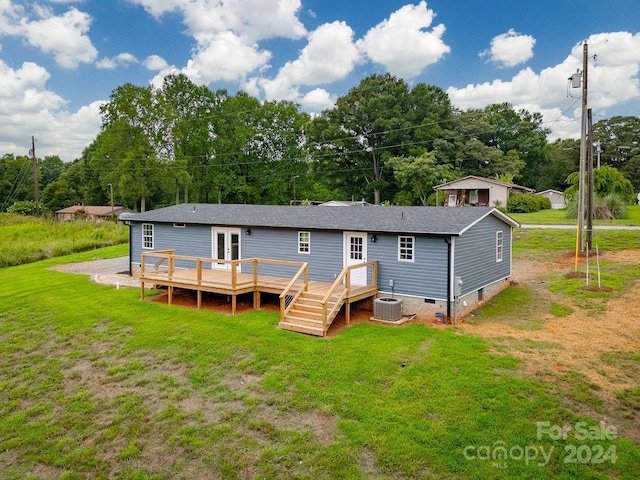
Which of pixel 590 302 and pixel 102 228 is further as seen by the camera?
pixel 102 228

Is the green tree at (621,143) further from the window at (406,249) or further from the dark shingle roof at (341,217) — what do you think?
the window at (406,249)

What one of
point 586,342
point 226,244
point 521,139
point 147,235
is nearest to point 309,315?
point 226,244

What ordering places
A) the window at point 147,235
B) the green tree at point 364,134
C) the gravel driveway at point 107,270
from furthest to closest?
the green tree at point 364,134
the window at point 147,235
the gravel driveway at point 107,270

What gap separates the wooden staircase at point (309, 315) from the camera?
11387 mm

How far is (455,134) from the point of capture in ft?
157

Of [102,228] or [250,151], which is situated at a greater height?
[250,151]

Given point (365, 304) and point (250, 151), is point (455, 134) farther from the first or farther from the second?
point (365, 304)

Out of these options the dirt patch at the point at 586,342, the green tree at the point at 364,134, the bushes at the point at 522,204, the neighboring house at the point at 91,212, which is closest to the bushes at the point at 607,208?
the bushes at the point at 522,204

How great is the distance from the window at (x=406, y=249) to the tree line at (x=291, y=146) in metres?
31.0

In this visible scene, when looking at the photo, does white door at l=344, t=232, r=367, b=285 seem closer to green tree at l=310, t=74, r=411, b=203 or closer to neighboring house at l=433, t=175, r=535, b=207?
neighboring house at l=433, t=175, r=535, b=207

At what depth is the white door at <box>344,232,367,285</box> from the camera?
13695 mm

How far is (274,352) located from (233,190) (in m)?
39.4

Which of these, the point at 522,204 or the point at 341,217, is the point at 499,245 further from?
the point at 522,204

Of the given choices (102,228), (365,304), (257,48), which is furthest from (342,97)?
(365,304)
